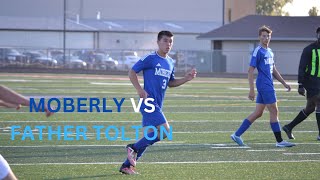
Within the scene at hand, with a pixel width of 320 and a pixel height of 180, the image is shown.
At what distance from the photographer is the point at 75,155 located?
10719 millimetres

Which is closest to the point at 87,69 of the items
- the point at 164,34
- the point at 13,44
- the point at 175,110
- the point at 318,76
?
the point at 13,44

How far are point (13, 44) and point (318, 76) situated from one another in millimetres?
48542

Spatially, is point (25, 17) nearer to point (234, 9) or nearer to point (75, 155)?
point (234, 9)

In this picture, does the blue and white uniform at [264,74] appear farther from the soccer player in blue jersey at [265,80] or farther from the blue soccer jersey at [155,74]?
the blue soccer jersey at [155,74]

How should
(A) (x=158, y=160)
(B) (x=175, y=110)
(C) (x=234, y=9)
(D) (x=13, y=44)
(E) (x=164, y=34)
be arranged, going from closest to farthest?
(E) (x=164, y=34), (A) (x=158, y=160), (B) (x=175, y=110), (D) (x=13, y=44), (C) (x=234, y=9)

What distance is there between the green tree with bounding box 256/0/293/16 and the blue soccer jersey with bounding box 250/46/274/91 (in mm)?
90031

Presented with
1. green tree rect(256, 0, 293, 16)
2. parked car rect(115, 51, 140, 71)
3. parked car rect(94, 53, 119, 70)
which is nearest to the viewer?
parked car rect(94, 53, 119, 70)

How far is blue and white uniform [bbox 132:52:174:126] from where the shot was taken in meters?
9.00

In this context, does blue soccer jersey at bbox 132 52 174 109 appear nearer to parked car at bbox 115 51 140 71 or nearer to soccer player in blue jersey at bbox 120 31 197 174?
soccer player in blue jersey at bbox 120 31 197 174

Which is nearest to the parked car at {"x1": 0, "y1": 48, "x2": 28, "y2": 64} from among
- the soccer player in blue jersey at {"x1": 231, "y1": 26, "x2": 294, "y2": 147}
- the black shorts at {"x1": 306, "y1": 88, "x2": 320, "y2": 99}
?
the black shorts at {"x1": 306, "y1": 88, "x2": 320, "y2": 99}

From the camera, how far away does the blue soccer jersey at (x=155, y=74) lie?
904 centimetres

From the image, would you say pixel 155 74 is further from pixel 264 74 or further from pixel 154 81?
pixel 264 74

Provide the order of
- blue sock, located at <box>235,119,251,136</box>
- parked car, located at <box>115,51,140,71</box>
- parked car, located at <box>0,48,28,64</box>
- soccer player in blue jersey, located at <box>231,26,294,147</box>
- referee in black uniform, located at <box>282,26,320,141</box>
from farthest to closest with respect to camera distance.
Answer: parked car, located at <box>115,51,140,71</box>, parked car, located at <box>0,48,28,64</box>, referee in black uniform, located at <box>282,26,320,141</box>, blue sock, located at <box>235,119,251,136</box>, soccer player in blue jersey, located at <box>231,26,294,147</box>

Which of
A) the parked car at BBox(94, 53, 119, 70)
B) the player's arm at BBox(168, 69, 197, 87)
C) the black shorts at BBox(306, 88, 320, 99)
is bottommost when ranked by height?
the black shorts at BBox(306, 88, 320, 99)
